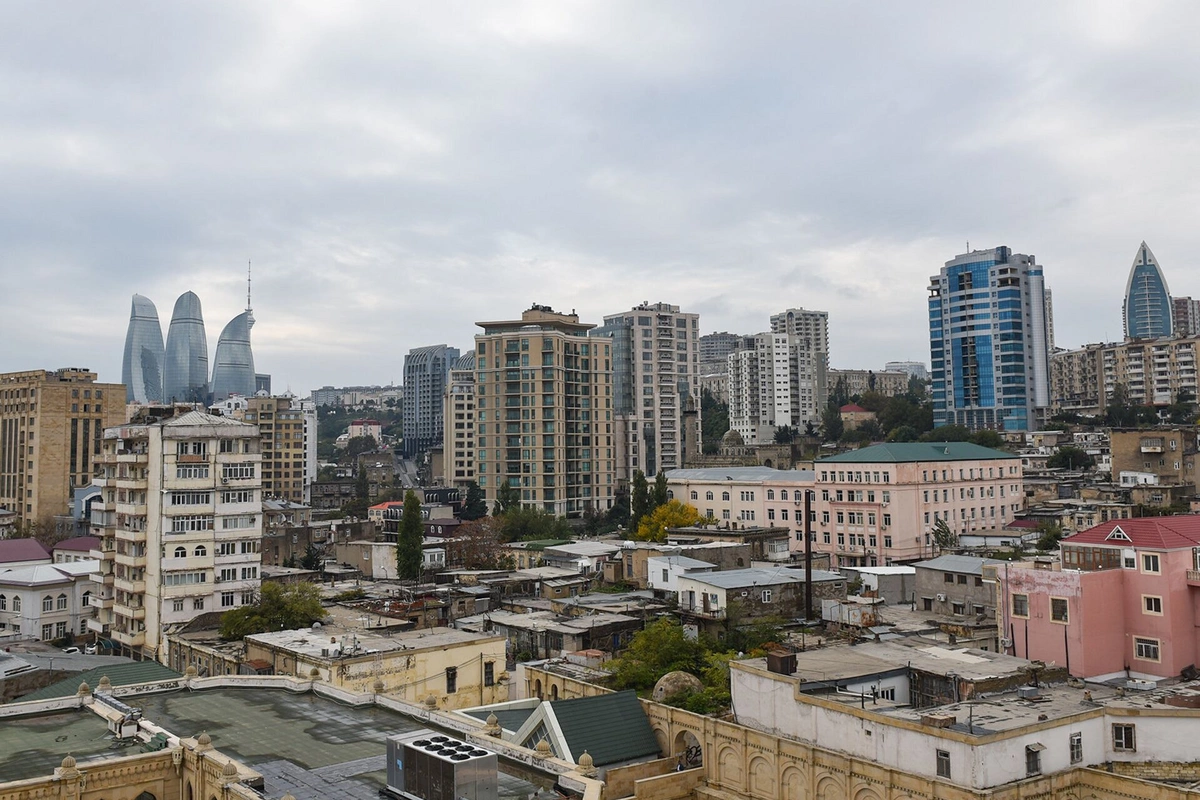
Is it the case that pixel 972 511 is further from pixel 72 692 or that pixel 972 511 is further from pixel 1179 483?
pixel 72 692

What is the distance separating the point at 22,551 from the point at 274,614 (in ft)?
110

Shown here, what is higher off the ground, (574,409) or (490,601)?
(574,409)

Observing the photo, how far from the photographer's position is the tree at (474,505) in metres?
102

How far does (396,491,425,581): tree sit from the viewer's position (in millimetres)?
61531

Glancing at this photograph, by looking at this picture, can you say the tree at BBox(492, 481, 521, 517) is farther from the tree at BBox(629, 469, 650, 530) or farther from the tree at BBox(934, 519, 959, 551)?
the tree at BBox(934, 519, 959, 551)

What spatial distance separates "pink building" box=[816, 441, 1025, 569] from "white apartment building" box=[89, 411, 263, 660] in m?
43.2

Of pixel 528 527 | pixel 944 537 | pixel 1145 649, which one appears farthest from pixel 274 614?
pixel 944 537

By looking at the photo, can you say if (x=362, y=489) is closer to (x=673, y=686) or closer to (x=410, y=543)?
A: (x=410, y=543)

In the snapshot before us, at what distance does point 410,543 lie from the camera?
203 feet

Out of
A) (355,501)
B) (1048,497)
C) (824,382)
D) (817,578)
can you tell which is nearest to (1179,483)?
(1048,497)

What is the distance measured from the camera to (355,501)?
391 ft

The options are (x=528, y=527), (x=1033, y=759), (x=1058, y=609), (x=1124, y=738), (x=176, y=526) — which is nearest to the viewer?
(x=1033, y=759)

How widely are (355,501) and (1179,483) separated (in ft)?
288

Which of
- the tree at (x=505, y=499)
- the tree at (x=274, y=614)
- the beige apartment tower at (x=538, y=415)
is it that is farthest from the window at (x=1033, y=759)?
the beige apartment tower at (x=538, y=415)
